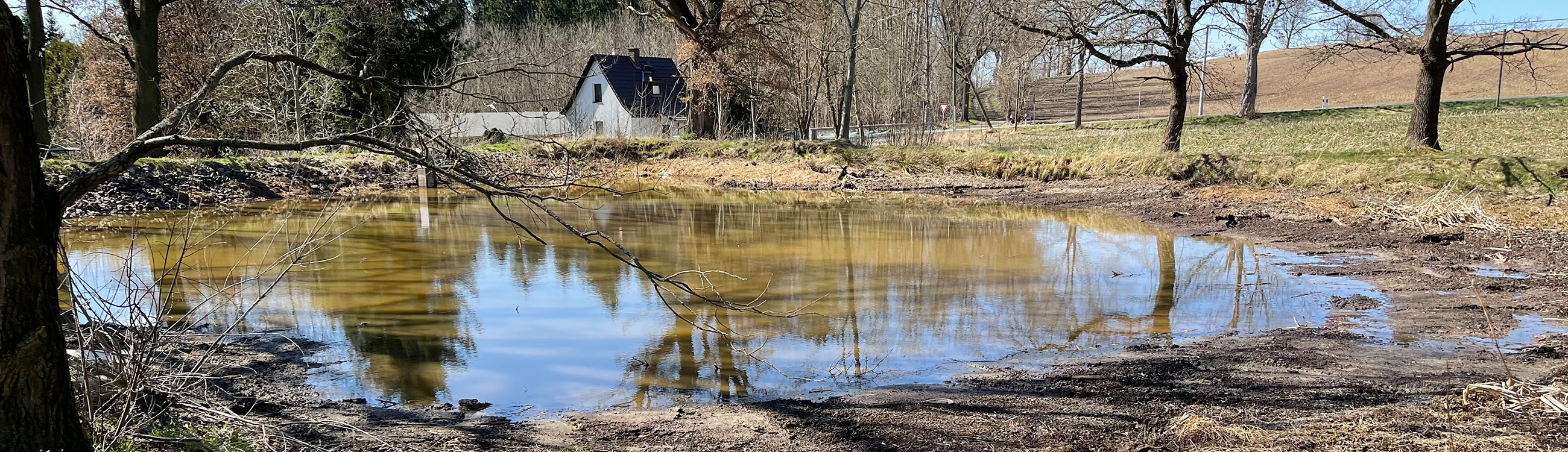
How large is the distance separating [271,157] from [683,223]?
42.0 ft

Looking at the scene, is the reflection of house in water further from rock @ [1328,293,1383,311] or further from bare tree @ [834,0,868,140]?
bare tree @ [834,0,868,140]

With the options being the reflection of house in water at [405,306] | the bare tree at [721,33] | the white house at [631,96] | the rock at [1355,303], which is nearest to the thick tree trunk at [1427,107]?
the rock at [1355,303]

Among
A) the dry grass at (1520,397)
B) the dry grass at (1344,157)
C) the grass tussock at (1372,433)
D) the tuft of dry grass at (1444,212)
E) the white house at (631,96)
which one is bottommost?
the grass tussock at (1372,433)

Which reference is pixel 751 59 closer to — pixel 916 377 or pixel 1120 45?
pixel 1120 45

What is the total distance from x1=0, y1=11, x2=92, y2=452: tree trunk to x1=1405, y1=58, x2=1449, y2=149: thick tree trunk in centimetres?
1772

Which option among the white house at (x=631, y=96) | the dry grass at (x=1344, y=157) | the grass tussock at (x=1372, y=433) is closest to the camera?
the grass tussock at (x=1372, y=433)

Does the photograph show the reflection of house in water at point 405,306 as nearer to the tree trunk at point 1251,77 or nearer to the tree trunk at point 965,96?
the tree trunk at point 1251,77

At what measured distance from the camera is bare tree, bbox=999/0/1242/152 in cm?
1698

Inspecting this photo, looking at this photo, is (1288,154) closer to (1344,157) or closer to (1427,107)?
(1344,157)

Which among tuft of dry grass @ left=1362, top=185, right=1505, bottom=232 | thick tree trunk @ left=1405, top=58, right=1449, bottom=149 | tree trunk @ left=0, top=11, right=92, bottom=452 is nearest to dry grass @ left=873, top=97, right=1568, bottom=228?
tuft of dry grass @ left=1362, top=185, right=1505, bottom=232

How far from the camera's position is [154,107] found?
17328 millimetres

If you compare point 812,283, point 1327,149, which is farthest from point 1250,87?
point 812,283

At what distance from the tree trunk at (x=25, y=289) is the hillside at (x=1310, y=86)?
30882 millimetres

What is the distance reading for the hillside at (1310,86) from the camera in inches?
1463
